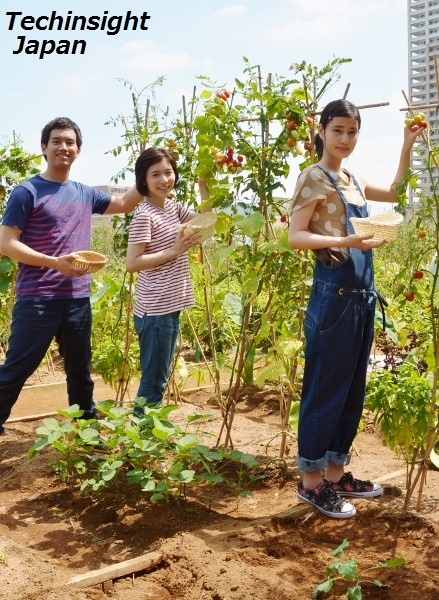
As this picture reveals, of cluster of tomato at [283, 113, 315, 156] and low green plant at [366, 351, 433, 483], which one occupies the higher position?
cluster of tomato at [283, 113, 315, 156]

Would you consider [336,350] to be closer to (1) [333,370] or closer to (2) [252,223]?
(1) [333,370]

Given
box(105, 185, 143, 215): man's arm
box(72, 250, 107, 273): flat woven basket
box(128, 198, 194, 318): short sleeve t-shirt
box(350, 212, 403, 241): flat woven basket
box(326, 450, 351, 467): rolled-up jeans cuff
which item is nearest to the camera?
box(350, 212, 403, 241): flat woven basket

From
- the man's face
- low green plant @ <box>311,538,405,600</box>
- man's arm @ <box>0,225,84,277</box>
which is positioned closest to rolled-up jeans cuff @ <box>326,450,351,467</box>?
low green plant @ <box>311,538,405,600</box>

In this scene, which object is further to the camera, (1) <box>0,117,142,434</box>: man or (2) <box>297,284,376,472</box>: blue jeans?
(1) <box>0,117,142,434</box>: man

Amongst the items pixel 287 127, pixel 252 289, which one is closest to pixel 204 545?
pixel 252 289

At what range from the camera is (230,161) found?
333 centimetres

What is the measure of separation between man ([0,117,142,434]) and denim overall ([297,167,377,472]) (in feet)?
4.34

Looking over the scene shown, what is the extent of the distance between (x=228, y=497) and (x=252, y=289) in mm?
956

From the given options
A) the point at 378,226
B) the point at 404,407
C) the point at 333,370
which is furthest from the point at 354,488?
the point at 378,226

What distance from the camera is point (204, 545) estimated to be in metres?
2.67

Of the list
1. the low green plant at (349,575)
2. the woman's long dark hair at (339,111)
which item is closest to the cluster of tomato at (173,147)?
the woman's long dark hair at (339,111)

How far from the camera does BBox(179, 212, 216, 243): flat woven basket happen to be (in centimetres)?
314

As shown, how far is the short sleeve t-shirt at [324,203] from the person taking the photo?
2.70 metres

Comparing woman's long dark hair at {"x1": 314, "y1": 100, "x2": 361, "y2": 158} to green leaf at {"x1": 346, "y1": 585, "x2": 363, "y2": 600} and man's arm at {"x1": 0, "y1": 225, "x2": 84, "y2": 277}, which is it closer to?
man's arm at {"x1": 0, "y1": 225, "x2": 84, "y2": 277}
